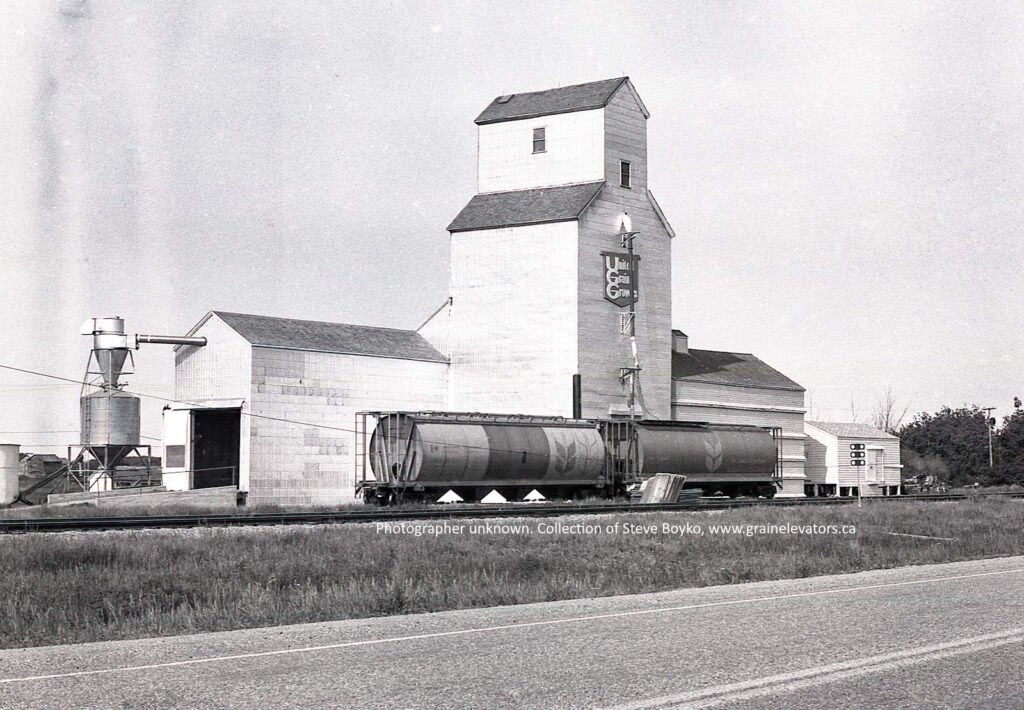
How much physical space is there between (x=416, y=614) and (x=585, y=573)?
16.3 ft

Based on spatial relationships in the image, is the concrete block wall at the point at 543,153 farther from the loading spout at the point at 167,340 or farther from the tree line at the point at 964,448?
the tree line at the point at 964,448

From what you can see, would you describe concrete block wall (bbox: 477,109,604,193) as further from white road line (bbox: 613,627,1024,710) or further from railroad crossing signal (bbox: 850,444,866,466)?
white road line (bbox: 613,627,1024,710)

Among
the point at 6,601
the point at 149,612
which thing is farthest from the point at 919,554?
the point at 6,601

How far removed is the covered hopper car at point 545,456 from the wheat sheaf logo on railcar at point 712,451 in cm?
4

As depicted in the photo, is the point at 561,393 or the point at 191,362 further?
the point at 561,393

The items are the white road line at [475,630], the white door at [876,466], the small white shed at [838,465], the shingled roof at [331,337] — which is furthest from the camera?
the white door at [876,466]

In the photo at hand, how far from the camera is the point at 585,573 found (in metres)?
18.0

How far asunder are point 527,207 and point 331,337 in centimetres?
1201

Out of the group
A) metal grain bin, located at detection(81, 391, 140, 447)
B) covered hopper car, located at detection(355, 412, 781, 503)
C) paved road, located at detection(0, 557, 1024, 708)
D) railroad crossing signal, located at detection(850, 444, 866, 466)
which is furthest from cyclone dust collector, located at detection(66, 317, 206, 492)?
paved road, located at detection(0, 557, 1024, 708)

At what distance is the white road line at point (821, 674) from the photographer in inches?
307

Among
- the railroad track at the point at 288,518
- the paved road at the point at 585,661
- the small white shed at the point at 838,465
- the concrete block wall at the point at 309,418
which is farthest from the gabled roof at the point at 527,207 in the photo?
the paved road at the point at 585,661

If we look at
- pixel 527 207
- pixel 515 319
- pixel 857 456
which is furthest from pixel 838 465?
pixel 857 456

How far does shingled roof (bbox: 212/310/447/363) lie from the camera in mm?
46812

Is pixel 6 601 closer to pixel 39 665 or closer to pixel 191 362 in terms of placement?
pixel 39 665
